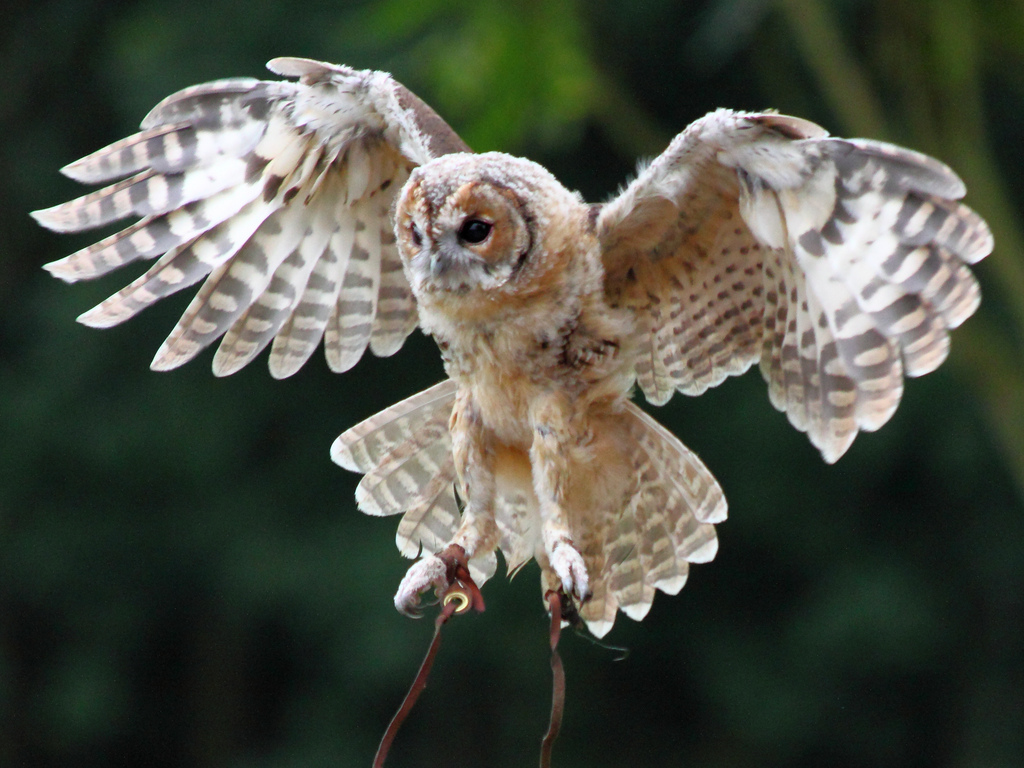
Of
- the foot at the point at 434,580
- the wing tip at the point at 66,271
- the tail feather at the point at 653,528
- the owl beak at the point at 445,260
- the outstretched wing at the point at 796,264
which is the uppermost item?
the wing tip at the point at 66,271

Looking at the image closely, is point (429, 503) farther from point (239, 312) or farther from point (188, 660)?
point (188, 660)

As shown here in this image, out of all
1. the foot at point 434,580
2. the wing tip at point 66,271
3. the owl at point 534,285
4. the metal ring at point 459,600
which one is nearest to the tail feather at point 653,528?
the owl at point 534,285

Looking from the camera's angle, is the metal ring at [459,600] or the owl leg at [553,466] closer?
the metal ring at [459,600]

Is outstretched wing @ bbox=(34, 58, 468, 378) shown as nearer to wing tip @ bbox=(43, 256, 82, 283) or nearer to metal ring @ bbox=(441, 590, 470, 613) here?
wing tip @ bbox=(43, 256, 82, 283)

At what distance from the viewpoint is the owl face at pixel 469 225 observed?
101 inches

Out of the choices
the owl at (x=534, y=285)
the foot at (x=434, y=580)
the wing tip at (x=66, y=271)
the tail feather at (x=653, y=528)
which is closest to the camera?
the owl at (x=534, y=285)

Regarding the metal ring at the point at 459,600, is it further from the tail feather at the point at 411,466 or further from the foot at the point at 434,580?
the tail feather at the point at 411,466

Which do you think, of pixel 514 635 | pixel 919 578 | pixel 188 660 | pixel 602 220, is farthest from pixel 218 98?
pixel 188 660

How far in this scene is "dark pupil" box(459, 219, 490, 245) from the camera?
2586mm

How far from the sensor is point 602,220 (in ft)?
9.04

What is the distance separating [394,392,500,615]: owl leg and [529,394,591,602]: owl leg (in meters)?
0.11

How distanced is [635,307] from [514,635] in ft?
17.0

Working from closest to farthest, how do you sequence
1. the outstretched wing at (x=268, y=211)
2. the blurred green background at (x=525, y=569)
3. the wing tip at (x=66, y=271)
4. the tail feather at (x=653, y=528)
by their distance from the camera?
the wing tip at (x=66, y=271), the outstretched wing at (x=268, y=211), the tail feather at (x=653, y=528), the blurred green background at (x=525, y=569)

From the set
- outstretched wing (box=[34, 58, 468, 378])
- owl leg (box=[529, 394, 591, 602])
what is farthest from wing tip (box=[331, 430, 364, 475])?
owl leg (box=[529, 394, 591, 602])
